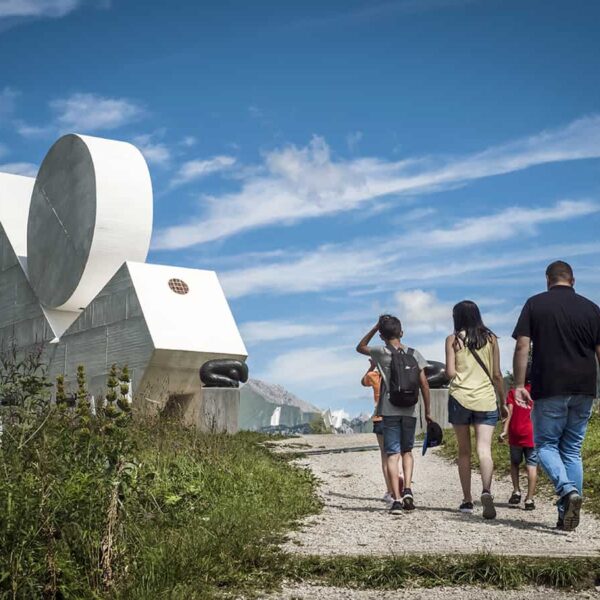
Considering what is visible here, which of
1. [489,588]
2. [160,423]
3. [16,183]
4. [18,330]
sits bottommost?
[489,588]

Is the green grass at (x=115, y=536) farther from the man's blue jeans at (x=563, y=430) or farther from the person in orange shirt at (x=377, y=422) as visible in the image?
the man's blue jeans at (x=563, y=430)

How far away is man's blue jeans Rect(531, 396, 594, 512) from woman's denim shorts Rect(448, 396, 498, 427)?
676mm

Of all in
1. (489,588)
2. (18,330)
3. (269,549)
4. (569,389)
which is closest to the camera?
(489,588)

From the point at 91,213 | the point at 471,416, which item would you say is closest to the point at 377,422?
the point at 471,416

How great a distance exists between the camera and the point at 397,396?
825 cm

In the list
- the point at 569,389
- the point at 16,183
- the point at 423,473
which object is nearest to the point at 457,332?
the point at 569,389

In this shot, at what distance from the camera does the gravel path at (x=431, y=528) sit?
627 cm

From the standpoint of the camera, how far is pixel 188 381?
20672 mm

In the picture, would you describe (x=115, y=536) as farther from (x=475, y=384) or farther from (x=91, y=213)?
(x=91, y=213)

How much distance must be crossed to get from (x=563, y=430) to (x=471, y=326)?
123cm

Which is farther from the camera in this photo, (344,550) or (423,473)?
(423,473)

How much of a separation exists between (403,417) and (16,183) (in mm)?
22019

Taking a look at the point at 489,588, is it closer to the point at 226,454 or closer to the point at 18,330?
the point at 226,454

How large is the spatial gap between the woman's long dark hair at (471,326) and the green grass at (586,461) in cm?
182
